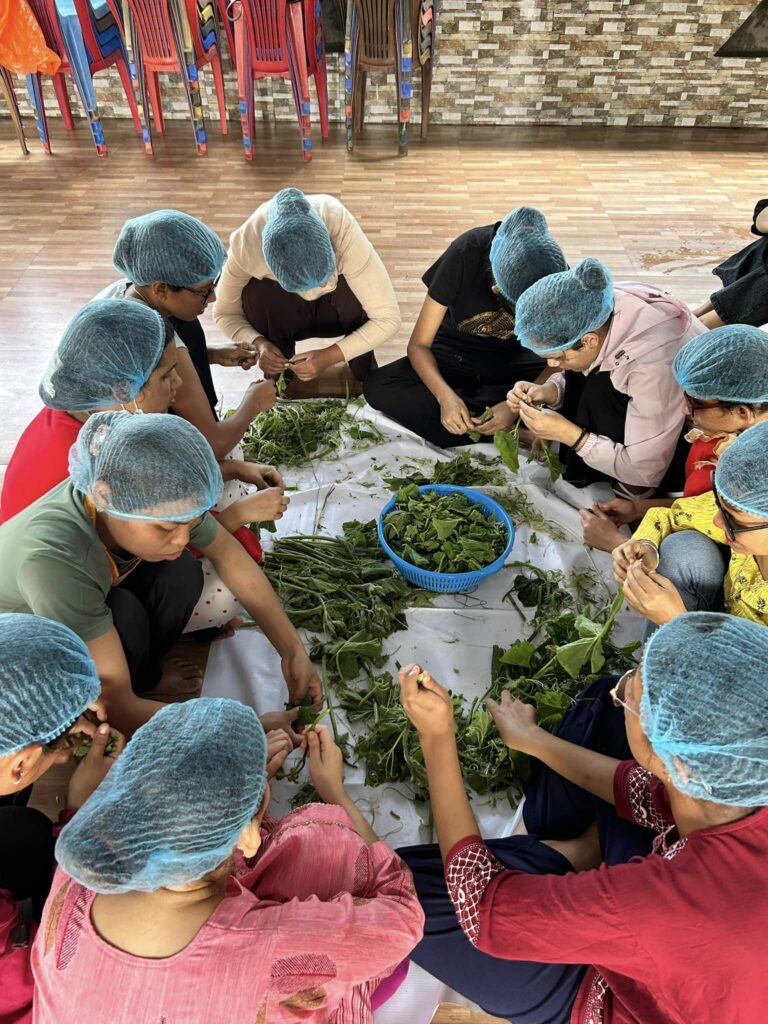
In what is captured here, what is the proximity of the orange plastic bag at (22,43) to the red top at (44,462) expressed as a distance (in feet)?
15.7

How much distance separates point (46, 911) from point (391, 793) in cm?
96

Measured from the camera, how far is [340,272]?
3047mm

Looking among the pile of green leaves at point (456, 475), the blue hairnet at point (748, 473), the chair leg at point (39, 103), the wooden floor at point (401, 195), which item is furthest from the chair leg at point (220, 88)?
the blue hairnet at point (748, 473)

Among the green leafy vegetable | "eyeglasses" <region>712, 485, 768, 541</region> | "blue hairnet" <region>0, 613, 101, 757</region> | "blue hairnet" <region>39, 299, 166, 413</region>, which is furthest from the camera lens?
the green leafy vegetable

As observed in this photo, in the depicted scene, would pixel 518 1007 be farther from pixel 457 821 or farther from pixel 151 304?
pixel 151 304

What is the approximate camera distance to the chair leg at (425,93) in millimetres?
5957

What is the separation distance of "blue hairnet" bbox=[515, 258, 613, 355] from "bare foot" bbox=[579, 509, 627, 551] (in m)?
0.59

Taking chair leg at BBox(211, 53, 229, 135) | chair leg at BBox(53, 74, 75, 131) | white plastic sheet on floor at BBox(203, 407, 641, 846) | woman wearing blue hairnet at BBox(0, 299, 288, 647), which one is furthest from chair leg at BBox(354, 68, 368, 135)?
woman wearing blue hairnet at BBox(0, 299, 288, 647)

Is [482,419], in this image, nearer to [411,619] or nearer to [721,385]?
[411,619]

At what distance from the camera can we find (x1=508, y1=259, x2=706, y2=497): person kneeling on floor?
90.4 inches

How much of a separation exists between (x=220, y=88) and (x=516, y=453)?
5012 mm

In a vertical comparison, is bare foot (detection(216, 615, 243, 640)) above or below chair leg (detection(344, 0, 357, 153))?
below

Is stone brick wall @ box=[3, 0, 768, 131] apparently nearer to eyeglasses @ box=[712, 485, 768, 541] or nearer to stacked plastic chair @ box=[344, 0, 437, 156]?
stacked plastic chair @ box=[344, 0, 437, 156]

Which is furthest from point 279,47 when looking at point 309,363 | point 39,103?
point 309,363
